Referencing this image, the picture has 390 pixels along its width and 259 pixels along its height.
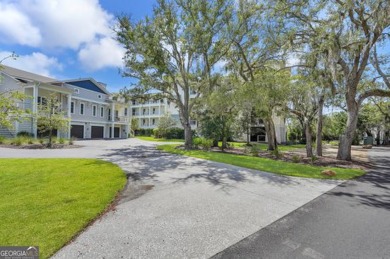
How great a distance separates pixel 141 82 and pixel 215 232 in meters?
16.8

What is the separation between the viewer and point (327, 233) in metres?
4.05

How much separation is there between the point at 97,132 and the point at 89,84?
678cm

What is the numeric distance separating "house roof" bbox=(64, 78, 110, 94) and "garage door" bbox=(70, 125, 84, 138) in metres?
5.40

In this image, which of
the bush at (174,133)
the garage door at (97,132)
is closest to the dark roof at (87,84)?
the garage door at (97,132)

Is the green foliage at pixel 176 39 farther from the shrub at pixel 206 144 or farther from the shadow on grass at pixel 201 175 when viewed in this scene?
the shadow on grass at pixel 201 175

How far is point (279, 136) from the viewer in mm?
37875

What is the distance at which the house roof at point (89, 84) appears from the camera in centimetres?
2947

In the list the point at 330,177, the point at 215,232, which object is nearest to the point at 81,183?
the point at 215,232

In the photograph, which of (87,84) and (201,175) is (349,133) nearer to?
(201,175)

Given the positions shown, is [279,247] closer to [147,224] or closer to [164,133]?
[147,224]
